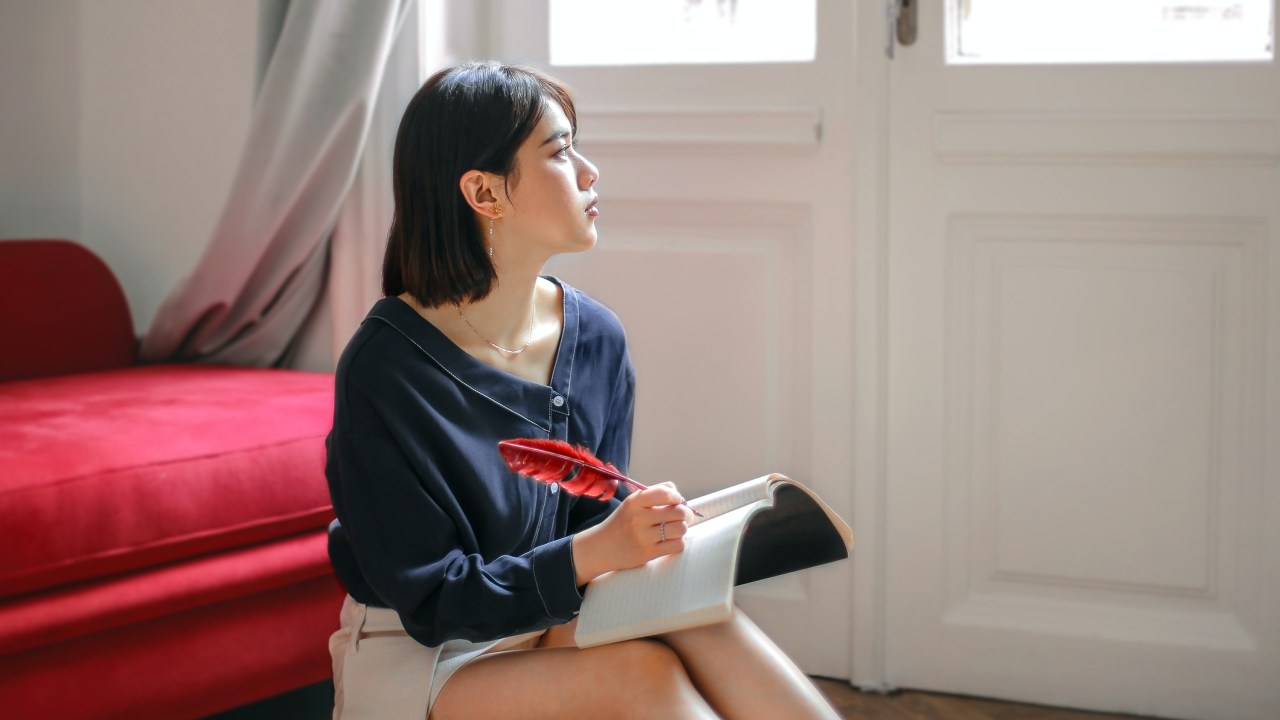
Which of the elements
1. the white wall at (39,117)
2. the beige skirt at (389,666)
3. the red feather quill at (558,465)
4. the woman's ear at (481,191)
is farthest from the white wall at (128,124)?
the red feather quill at (558,465)

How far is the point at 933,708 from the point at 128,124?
186 centimetres

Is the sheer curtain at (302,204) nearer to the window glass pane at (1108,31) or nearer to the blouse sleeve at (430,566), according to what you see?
the window glass pane at (1108,31)

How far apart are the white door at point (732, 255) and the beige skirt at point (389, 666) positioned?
97cm

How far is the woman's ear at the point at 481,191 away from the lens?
1.31 m

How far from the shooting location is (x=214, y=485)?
1.69 meters

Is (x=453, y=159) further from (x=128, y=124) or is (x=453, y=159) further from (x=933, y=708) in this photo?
(x=128, y=124)

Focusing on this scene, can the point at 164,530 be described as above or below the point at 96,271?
below

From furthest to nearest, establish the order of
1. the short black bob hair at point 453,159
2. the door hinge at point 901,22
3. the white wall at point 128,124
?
1. the white wall at point 128,124
2. the door hinge at point 901,22
3. the short black bob hair at point 453,159

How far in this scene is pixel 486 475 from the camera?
128 cm

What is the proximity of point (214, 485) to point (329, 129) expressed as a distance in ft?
2.45

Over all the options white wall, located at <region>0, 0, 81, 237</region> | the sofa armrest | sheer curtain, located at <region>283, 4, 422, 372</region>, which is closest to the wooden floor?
sheer curtain, located at <region>283, 4, 422, 372</region>

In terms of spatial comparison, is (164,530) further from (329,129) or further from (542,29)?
(542,29)

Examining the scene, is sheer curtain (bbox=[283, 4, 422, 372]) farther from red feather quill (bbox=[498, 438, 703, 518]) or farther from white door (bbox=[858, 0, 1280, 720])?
red feather quill (bbox=[498, 438, 703, 518])

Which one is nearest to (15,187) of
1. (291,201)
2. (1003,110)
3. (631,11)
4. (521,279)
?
(291,201)
